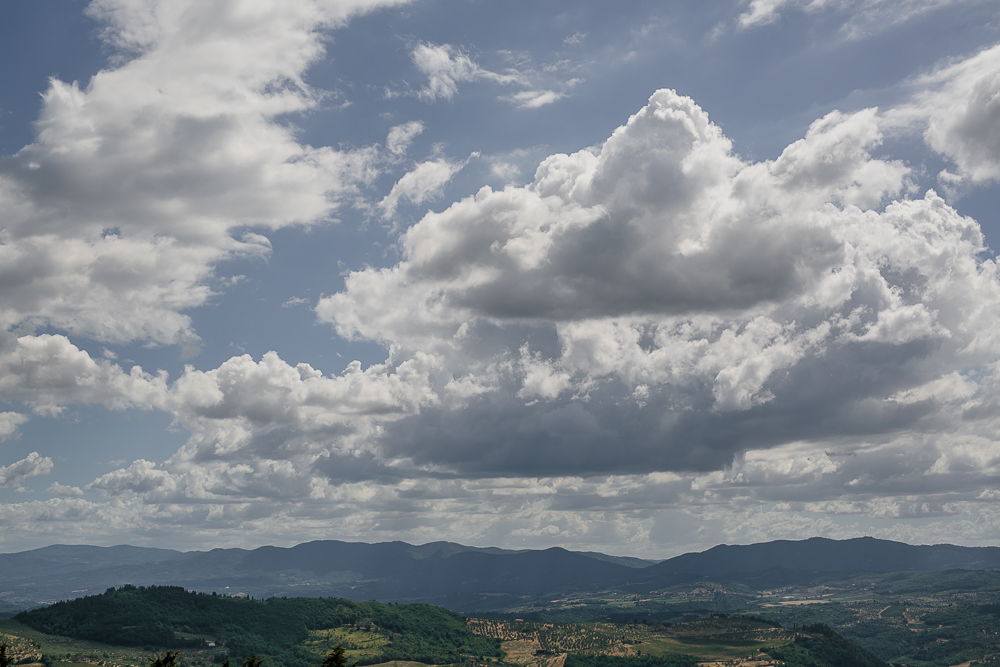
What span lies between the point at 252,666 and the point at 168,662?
19.8 meters

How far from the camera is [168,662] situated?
139125mm

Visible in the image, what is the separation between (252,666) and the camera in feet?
430

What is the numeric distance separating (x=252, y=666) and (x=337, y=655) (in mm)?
15045

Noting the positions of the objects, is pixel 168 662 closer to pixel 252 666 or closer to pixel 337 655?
pixel 252 666

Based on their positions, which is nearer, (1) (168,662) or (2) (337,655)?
(2) (337,655)

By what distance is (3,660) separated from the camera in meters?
144

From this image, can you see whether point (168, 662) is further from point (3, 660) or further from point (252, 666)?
point (3, 660)

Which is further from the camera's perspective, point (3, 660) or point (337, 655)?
point (3, 660)

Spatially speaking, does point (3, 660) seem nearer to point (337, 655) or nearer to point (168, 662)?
point (168, 662)

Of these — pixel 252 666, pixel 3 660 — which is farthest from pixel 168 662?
pixel 3 660

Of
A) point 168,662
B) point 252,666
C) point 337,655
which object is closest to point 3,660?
point 168,662

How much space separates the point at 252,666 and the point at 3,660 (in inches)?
2065

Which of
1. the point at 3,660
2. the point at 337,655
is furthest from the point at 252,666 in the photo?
the point at 3,660

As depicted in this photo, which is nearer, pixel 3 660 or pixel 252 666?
pixel 252 666
